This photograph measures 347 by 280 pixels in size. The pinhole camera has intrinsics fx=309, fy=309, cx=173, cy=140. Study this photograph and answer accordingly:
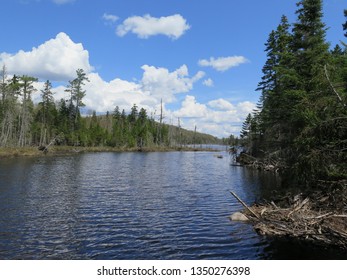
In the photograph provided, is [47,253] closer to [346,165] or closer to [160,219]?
[160,219]

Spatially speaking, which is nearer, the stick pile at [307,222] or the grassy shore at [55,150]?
the stick pile at [307,222]

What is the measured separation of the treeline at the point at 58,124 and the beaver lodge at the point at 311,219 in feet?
211

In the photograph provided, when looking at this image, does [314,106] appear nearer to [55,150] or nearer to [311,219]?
[311,219]

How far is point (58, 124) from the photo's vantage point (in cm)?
9400

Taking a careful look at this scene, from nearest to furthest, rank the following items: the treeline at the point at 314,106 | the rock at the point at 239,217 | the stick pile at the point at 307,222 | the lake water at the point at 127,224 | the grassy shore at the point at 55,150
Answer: the lake water at the point at 127,224, the stick pile at the point at 307,222, the treeline at the point at 314,106, the rock at the point at 239,217, the grassy shore at the point at 55,150

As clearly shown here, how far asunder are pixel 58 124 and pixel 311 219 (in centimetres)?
8999

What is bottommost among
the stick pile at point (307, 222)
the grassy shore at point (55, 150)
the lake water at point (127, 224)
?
the lake water at point (127, 224)

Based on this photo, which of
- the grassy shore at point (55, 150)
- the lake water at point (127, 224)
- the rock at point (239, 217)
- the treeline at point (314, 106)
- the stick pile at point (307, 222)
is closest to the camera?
the lake water at point (127, 224)

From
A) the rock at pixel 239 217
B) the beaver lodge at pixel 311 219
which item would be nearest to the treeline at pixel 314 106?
the beaver lodge at pixel 311 219

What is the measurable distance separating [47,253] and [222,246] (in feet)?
24.0

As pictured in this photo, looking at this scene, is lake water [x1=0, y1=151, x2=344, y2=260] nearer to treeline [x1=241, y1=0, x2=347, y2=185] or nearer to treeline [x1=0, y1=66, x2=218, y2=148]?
treeline [x1=241, y1=0, x2=347, y2=185]

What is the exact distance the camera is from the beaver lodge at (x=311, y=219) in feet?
44.3

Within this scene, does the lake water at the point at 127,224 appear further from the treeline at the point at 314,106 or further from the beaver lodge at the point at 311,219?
the treeline at the point at 314,106

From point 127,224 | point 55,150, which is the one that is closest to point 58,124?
point 55,150
